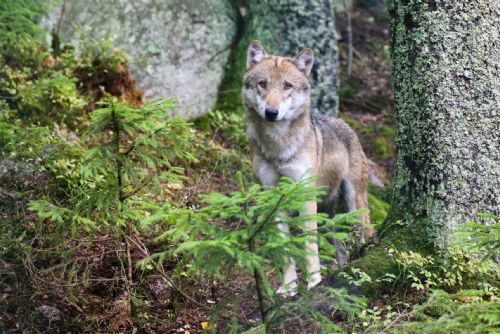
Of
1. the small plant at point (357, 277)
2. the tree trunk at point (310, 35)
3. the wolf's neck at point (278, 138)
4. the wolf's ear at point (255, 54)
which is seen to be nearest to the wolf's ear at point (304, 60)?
the wolf's ear at point (255, 54)

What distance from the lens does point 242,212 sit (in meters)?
3.22

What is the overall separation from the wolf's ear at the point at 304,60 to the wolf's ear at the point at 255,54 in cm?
38

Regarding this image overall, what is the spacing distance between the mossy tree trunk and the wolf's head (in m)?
1.61

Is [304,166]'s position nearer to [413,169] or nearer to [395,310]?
[413,169]

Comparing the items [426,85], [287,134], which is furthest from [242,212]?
[287,134]

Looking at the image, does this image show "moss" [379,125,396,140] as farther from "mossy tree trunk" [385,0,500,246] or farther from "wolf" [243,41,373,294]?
"mossy tree trunk" [385,0,500,246]

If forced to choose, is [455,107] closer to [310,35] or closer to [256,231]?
[256,231]

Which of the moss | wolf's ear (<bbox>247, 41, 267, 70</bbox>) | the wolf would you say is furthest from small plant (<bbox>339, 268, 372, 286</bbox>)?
the moss

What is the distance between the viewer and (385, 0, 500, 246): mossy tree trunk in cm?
471

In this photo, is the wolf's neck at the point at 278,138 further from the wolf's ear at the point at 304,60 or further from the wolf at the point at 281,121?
the wolf's ear at the point at 304,60

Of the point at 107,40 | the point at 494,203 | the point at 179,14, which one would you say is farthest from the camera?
the point at 179,14

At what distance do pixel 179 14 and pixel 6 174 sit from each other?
15.8ft

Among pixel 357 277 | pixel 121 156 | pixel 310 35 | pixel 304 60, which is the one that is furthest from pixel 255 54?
pixel 310 35

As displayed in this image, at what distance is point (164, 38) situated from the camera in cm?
974
